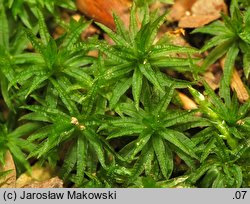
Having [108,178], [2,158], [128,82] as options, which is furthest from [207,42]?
[2,158]

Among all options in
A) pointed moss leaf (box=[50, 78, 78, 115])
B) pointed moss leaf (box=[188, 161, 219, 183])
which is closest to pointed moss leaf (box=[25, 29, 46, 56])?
pointed moss leaf (box=[50, 78, 78, 115])

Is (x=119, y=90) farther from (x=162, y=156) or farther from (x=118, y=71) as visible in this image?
(x=162, y=156)

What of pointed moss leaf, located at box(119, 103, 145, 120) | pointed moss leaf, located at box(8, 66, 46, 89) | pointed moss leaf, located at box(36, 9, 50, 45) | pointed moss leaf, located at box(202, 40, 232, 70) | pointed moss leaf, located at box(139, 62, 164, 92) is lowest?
pointed moss leaf, located at box(119, 103, 145, 120)

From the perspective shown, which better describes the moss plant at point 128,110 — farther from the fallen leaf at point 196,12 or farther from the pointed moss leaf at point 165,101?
the fallen leaf at point 196,12

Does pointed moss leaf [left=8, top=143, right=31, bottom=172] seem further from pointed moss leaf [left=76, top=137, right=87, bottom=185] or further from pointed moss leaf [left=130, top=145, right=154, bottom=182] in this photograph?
pointed moss leaf [left=130, top=145, right=154, bottom=182]

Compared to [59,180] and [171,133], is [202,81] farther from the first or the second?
[59,180]

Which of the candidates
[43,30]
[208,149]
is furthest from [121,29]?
[208,149]
